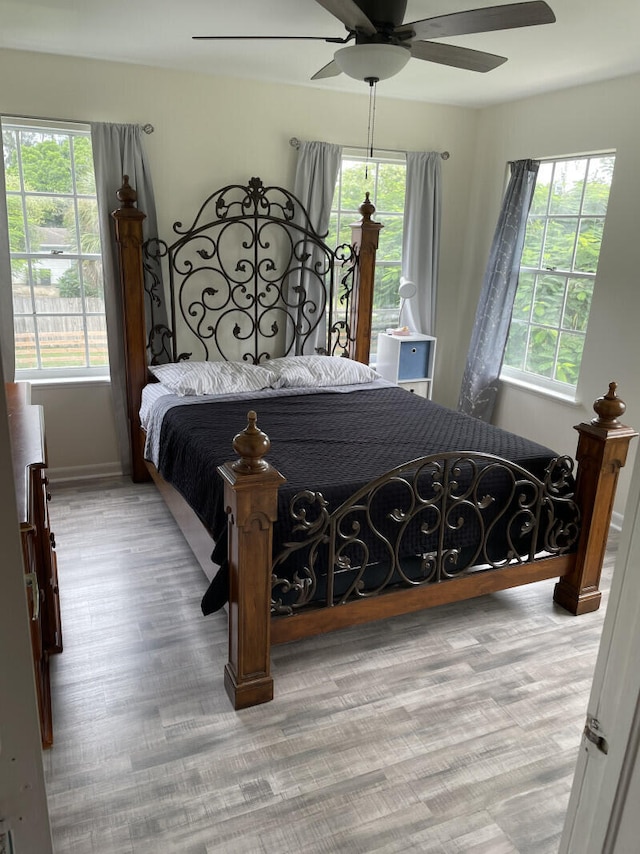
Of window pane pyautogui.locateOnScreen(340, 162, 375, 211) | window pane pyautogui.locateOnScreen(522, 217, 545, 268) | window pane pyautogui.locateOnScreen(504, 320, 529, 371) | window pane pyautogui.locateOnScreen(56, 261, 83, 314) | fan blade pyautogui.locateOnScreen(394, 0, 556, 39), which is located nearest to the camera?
fan blade pyautogui.locateOnScreen(394, 0, 556, 39)

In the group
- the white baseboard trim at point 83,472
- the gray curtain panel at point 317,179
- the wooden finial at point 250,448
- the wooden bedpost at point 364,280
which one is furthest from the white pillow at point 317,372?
the wooden finial at point 250,448

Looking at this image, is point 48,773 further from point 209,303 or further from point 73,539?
point 209,303

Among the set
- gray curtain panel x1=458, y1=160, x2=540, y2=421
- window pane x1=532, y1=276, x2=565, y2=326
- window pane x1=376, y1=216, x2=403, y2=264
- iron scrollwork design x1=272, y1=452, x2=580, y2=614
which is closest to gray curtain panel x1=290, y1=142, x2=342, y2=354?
window pane x1=376, y1=216, x2=403, y2=264

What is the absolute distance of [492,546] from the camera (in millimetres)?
2709

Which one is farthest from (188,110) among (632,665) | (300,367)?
(632,665)

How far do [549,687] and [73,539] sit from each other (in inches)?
94.3

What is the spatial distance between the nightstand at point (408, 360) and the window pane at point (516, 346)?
56 centimetres

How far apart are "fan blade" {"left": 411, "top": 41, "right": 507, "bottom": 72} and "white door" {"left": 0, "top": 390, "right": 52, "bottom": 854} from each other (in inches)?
95.8

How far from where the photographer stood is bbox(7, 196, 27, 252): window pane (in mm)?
3744

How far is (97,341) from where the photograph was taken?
13.6 ft

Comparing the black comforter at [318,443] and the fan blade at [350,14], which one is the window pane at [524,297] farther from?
the fan blade at [350,14]

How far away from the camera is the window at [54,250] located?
3727 millimetres

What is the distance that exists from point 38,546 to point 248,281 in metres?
2.63

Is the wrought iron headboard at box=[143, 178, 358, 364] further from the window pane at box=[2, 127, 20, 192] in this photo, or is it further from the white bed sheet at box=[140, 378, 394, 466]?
the window pane at box=[2, 127, 20, 192]
